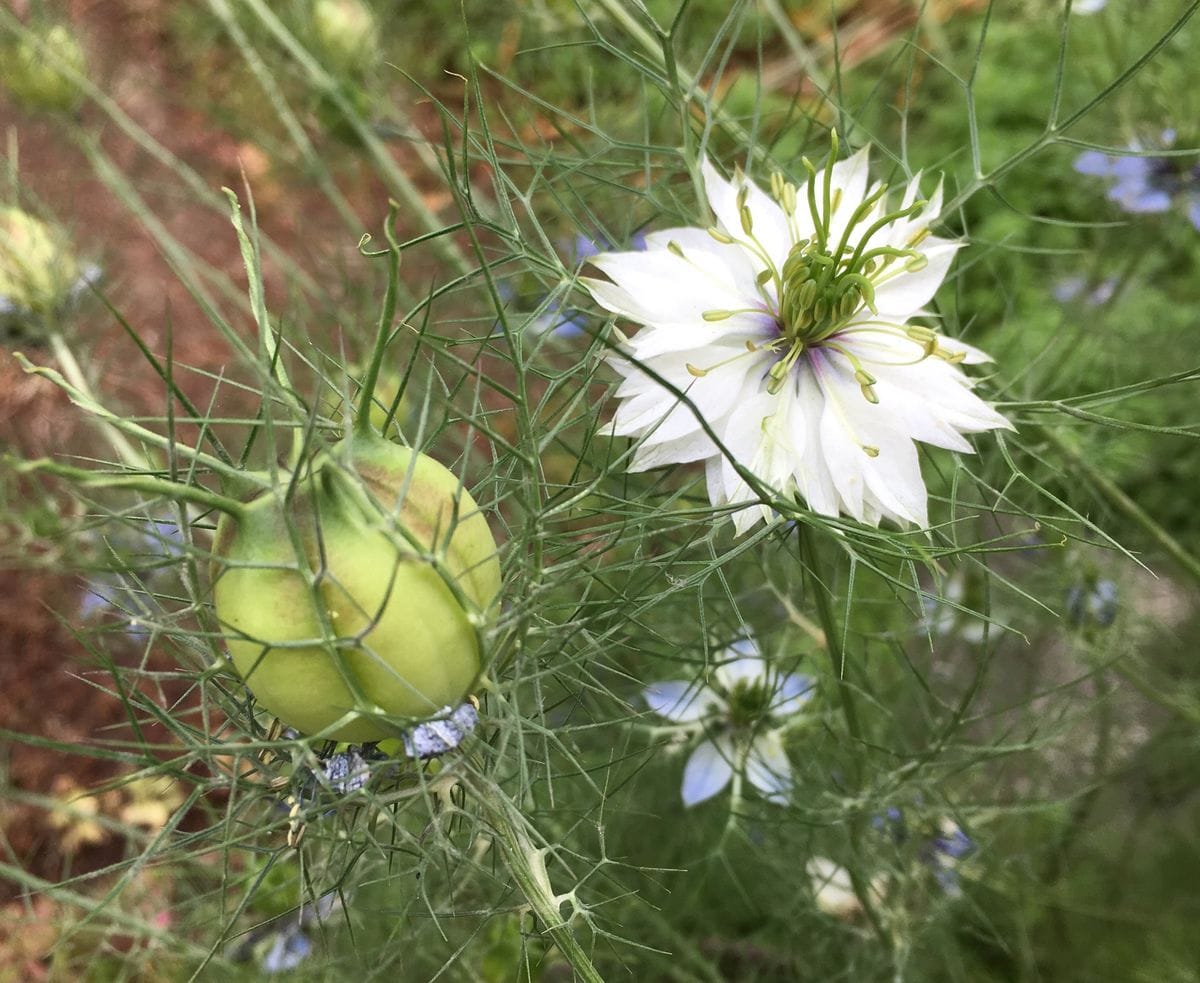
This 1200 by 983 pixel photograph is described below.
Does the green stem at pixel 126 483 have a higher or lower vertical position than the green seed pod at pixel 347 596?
higher

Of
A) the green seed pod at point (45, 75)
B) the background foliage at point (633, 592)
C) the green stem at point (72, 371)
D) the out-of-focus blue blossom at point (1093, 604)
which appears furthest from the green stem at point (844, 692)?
the green seed pod at point (45, 75)

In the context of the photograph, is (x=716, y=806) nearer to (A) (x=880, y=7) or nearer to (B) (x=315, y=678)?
(B) (x=315, y=678)

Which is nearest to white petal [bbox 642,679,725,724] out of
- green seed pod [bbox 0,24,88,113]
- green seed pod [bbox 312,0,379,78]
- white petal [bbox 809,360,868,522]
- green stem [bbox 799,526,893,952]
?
green stem [bbox 799,526,893,952]

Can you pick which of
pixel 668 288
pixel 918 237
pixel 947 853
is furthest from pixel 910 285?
pixel 947 853

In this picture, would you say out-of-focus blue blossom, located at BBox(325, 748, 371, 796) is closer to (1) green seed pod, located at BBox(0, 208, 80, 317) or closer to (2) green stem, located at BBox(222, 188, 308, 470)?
(2) green stem, located at BBox(222, 188, 308, 470)

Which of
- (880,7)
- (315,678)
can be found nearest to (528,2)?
(315,678)

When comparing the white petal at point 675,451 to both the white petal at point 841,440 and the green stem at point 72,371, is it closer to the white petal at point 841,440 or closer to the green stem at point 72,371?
the white petal at point 841,440
